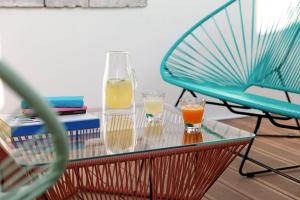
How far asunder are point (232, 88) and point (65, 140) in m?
2.20

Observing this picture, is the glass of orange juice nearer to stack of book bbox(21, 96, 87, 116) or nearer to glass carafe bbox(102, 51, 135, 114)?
glass carafe bbox(102, 51, 135, 114)

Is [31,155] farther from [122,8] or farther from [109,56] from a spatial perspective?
[122,8]

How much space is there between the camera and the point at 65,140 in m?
0.59

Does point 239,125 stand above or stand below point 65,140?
below

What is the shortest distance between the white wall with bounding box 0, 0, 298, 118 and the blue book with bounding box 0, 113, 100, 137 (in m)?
1.16

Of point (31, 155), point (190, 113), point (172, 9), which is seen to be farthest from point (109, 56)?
point (172, 9)

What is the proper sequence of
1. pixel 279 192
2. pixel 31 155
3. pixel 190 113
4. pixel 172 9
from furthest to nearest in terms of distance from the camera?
pixel 172 9 → pixel 279 192 → pixel 190 113 → pixel 31 155

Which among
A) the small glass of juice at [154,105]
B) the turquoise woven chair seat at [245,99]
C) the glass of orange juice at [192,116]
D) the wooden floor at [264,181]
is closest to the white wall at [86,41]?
the turquoise woven chair seat at [245,99]

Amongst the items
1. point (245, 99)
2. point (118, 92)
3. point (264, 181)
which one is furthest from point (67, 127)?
point (264, 181)

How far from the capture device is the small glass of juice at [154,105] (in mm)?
1804

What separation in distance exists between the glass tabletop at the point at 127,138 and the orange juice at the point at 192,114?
0.04 m

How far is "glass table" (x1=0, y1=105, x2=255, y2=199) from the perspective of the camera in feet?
4.58

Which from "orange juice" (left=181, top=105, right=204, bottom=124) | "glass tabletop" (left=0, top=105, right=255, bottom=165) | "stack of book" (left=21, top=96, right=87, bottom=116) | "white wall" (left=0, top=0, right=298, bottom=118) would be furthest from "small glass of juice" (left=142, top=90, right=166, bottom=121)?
"white wall" (left=0, top=0, right=298, bottom=118)

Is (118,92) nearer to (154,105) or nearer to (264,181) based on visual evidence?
(154,105)
